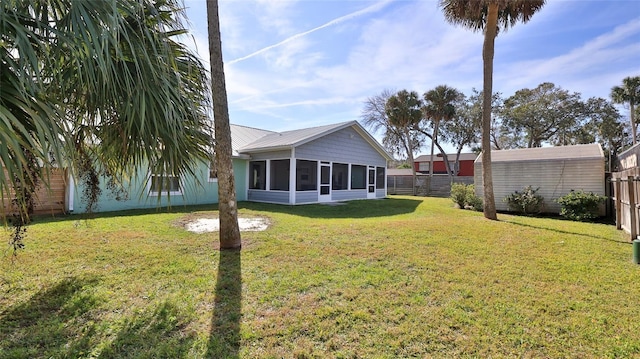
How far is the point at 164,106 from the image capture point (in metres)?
2.62

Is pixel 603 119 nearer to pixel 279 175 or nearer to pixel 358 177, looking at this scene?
pixel 358 177

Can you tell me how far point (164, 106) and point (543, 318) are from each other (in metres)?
A: 4.23

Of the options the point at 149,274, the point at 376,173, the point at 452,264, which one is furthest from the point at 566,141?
the point at 149,274

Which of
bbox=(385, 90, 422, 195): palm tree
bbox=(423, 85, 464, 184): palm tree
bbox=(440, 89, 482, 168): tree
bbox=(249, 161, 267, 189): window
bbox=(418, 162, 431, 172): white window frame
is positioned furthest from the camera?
bbox=(418, 162, 431, 172): white window frame

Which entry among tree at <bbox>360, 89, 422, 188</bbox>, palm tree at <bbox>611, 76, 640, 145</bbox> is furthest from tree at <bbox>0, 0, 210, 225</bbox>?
palm tree at <bbox>611, 76, 640, 145</bbox>

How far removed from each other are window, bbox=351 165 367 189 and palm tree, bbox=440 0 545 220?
762 centimetres

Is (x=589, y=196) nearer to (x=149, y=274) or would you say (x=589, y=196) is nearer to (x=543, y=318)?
(x=543, y=318)

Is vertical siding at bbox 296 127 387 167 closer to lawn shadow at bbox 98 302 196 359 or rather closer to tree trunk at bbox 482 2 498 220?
tree trunk at bbox 482 2 498 220

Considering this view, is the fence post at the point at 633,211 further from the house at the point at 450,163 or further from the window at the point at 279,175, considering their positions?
the house at the point at 450,163

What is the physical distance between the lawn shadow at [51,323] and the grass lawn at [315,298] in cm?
2

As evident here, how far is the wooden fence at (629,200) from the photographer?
20.6 ft

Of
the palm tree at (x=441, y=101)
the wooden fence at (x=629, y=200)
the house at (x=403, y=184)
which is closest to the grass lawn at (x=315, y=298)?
the wooden fence at (x=629, y=200)

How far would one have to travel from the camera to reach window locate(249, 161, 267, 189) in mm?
14195

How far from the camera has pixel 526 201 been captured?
37.2ft
